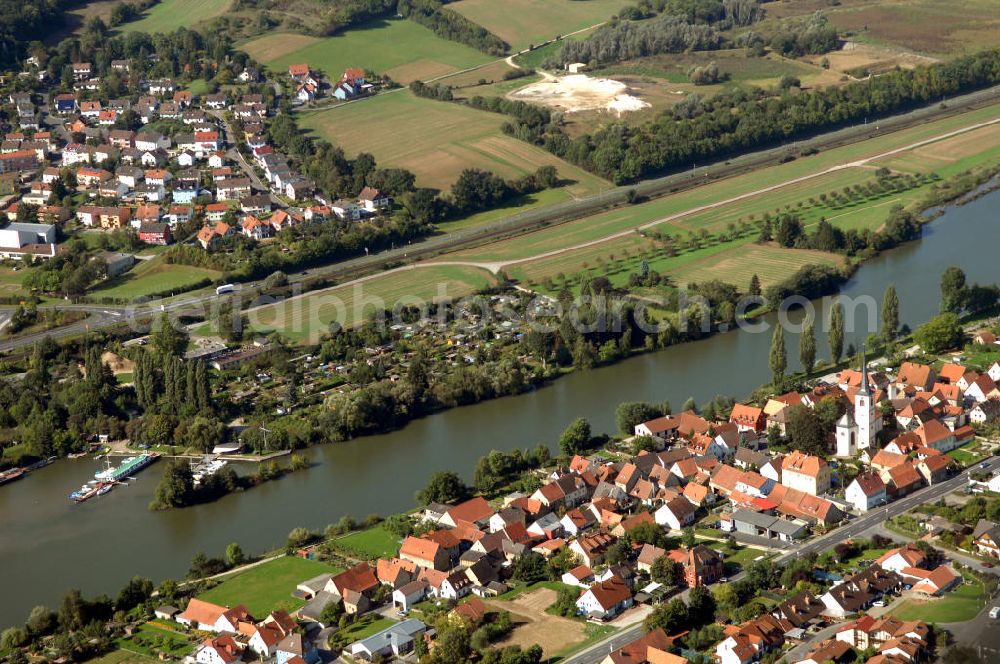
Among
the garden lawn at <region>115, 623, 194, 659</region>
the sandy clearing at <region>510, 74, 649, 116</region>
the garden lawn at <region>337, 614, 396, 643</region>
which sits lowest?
the sandy clearing at <region>510, 74, 649, 116</region>

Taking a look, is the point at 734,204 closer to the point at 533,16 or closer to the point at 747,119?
the point at 747,119

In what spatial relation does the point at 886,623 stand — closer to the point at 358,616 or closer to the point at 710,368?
the point at 358,616

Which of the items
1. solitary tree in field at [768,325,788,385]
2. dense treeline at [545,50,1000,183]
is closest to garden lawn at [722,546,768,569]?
solitary tree in field at [768,325,788,385]

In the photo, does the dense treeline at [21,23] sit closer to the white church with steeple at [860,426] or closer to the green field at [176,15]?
the green field at [176,15]

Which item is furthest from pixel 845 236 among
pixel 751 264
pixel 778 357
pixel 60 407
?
pixel 60 407

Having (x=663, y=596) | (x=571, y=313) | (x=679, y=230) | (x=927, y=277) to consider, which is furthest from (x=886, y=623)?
(x=679, y=230)

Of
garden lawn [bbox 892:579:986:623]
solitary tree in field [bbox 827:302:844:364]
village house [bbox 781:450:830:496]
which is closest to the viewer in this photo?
garden lawn [bbox 892:579:986:623]

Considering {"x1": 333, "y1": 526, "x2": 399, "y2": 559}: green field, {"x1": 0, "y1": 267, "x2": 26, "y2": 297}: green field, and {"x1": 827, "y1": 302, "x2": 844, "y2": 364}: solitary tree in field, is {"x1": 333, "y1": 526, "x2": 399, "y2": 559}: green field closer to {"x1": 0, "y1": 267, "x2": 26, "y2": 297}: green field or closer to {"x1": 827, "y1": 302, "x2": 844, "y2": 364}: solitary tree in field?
{"x1": 827, "y1": 302, "x2": 844, "y2": 364}: solitary tree in field

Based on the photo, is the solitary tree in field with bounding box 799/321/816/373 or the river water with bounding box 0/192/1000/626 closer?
the river water with bounding box 0/192/1000/626

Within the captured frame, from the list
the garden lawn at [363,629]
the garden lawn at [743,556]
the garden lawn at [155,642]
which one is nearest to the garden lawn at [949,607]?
the garden lawn at [743,556]
